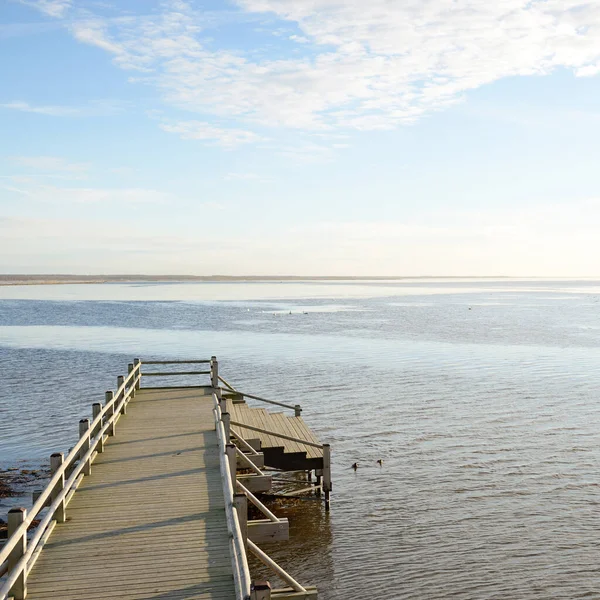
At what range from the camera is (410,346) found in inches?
1976

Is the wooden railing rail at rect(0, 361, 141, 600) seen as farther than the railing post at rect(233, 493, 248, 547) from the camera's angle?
No

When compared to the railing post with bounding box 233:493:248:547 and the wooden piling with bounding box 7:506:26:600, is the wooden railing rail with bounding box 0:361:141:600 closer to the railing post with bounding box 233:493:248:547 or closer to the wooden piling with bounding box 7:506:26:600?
the wooden piling with bounding box 7:506:26:600

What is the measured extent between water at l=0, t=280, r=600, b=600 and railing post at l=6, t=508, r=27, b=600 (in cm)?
618

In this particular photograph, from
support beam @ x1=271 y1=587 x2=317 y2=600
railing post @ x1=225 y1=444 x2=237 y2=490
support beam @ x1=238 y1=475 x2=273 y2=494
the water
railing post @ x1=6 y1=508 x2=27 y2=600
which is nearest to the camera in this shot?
railing post @ x1=6 y1=508 x2=27 y2=600

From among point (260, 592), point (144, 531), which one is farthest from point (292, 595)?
point (260, 592)

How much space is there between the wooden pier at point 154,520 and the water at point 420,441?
81.2 inches

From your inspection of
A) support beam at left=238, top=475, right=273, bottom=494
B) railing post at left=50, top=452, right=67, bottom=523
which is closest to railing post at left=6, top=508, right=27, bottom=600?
railing post at left=50, top=452, right=67, bottom=523

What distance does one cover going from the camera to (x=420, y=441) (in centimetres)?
2222

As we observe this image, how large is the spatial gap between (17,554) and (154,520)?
262cm

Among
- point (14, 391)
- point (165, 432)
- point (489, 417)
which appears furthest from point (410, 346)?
point (165, 432)

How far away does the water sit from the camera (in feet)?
43.0

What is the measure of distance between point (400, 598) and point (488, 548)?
10.0 ft

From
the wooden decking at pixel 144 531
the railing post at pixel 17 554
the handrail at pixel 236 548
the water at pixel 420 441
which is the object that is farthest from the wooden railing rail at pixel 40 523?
the water at pixel 420 441

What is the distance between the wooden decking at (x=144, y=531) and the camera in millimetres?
7871
